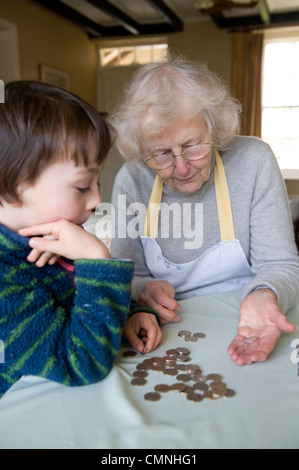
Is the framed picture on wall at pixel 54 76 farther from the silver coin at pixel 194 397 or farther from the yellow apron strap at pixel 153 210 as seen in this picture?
the silver coin at pixel 194 397

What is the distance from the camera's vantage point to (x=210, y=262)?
162 cm

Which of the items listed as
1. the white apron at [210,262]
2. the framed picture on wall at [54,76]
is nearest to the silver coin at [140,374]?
the white apron at [210,262]

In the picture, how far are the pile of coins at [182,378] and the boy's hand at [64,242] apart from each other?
258 millimetres

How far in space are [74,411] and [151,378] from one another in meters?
0.19

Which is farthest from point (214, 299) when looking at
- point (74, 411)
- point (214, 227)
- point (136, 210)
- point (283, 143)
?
point (283, 143)

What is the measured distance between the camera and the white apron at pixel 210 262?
5.27 feet

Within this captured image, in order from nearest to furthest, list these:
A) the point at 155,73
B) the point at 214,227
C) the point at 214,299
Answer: the point at 214,299 → the point at 155,73 → the point at 214,227

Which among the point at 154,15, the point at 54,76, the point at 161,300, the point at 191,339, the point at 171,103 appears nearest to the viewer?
the point at 191,339

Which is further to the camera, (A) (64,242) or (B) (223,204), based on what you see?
(B) (223,204)

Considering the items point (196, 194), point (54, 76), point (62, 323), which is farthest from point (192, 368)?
point (54, 76)

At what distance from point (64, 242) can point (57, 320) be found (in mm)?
162

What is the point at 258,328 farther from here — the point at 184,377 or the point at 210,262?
the point at 210,262
